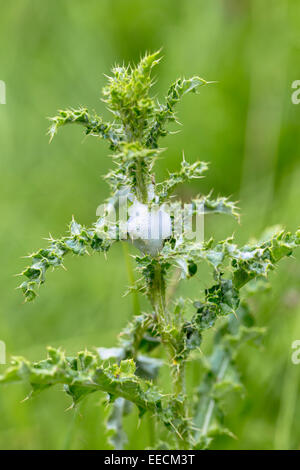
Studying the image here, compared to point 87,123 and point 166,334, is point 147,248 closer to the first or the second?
point 166,334

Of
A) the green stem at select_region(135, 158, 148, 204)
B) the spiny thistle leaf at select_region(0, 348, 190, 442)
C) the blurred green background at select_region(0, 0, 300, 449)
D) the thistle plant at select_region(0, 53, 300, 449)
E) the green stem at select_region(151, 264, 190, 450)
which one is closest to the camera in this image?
the spiny thistle leaf at select_region(0, 348, 190, 442)

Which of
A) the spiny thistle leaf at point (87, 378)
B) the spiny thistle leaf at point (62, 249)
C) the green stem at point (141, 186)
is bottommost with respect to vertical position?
the spiny thistle leaf at point (87, 378)

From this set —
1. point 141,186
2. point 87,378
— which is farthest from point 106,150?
point 87,378

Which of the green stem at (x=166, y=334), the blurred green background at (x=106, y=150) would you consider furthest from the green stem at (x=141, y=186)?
the blurred green background at (x=106, y=150)

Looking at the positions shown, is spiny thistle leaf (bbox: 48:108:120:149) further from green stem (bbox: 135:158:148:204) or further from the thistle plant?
green stem (bbox: 135:158:148:204)

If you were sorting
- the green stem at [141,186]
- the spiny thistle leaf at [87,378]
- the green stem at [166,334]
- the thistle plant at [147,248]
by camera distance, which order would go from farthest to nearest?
1. the green stem at [166,334]
2. the green stem at [141,186]
3. the thistle plant at [147,248]
4. the spiny thistle leaf at [87,378]

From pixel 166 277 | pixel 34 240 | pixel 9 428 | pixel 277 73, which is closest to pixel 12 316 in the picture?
pixel 34 240

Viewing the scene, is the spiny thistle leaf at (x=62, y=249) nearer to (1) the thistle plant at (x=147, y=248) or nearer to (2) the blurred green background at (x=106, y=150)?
(1) the thistle plant at (x=147, y=248)

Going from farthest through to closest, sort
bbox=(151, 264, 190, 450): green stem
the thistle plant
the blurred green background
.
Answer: the blurred green background
bbox=(151, 264, 190, 450): green stem
the thistle plant

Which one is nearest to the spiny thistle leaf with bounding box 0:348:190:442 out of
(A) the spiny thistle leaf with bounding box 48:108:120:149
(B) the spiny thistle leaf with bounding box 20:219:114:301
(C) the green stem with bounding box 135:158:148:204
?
(B) the spiny thistle leaf with bounding box 20:219:114:301
